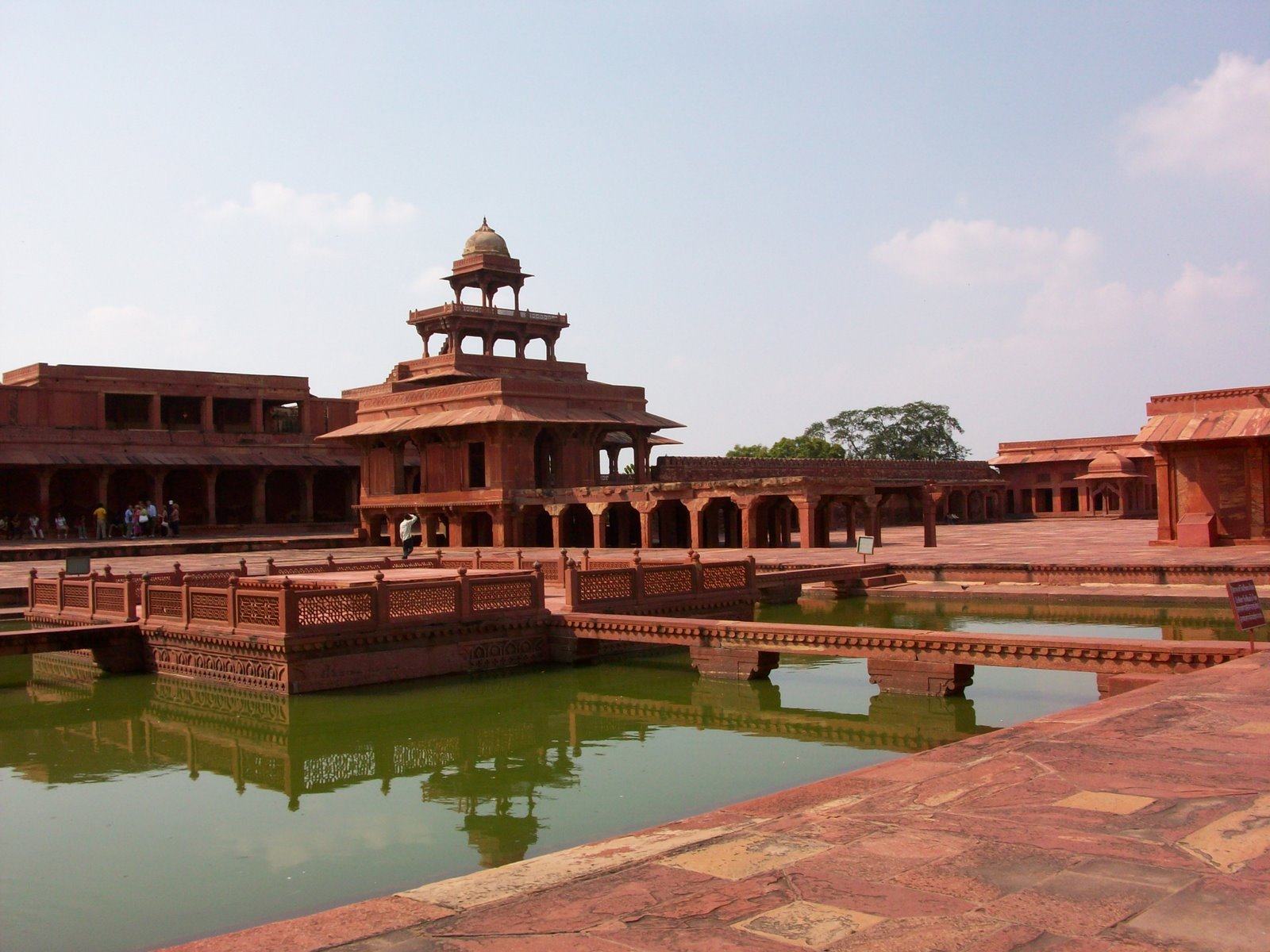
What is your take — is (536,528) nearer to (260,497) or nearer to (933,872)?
(260,497)

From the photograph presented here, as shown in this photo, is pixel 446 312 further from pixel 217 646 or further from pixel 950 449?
pixel 950 449

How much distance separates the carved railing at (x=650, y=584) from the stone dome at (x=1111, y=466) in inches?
1346

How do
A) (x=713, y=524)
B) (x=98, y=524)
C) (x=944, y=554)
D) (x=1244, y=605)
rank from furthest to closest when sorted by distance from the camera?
(x=98, y=524), (x=713, y=524), (x=944, y=554), (x=1244, y=605)

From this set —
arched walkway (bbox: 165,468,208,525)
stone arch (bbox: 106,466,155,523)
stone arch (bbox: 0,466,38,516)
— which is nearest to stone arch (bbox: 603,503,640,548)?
arched walkway (bbox: 165,468,208,525)

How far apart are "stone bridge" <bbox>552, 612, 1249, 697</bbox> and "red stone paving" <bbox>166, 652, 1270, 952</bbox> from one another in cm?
385

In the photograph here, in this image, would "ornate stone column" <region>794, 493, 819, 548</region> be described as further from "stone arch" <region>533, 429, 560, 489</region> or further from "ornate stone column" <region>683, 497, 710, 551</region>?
"stone arch" <region>533, 429, 560, 489</region>

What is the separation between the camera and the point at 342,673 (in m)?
12.5

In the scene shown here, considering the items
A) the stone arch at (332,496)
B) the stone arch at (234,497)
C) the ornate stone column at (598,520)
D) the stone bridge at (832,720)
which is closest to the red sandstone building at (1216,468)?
the ornate stone column at (598,520)

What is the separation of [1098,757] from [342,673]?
28.1ft

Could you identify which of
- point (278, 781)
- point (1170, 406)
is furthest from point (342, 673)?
point (1170, 406)

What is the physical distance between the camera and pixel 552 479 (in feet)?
112

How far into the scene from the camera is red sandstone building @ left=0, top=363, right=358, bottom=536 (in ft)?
121

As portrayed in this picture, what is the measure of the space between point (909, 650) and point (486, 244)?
3356cm

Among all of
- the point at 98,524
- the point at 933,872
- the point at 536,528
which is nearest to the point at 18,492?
the point at 98,524
